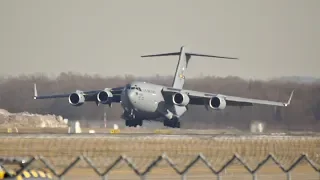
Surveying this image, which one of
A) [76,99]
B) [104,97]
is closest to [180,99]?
[104,97]

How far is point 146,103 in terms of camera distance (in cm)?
4962

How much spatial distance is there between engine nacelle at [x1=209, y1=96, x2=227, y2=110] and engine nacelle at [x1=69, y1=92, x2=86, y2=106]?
778 cm

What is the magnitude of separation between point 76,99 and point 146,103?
449 centimetres

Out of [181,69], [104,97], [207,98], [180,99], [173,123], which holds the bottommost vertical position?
[173,123]

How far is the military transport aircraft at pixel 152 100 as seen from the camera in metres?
49.0

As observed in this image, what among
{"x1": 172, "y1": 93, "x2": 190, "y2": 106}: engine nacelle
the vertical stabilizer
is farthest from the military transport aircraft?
the vertical stabilizer

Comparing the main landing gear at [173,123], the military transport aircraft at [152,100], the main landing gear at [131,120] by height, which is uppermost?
the military transport aircraft at [152,100]

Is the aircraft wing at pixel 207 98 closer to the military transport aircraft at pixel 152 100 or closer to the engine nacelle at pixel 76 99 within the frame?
the military transport aircraft at pixel 152 100

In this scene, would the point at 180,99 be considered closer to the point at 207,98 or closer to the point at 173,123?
the point at 173,123

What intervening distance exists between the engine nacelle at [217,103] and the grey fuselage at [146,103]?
2734mm

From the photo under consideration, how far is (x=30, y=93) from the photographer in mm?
58125

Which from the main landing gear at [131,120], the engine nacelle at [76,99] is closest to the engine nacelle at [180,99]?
the main landing gear at [131,120]

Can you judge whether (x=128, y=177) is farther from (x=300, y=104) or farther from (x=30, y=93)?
(x=30, y=93)

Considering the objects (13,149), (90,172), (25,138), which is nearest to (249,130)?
(25,138)
